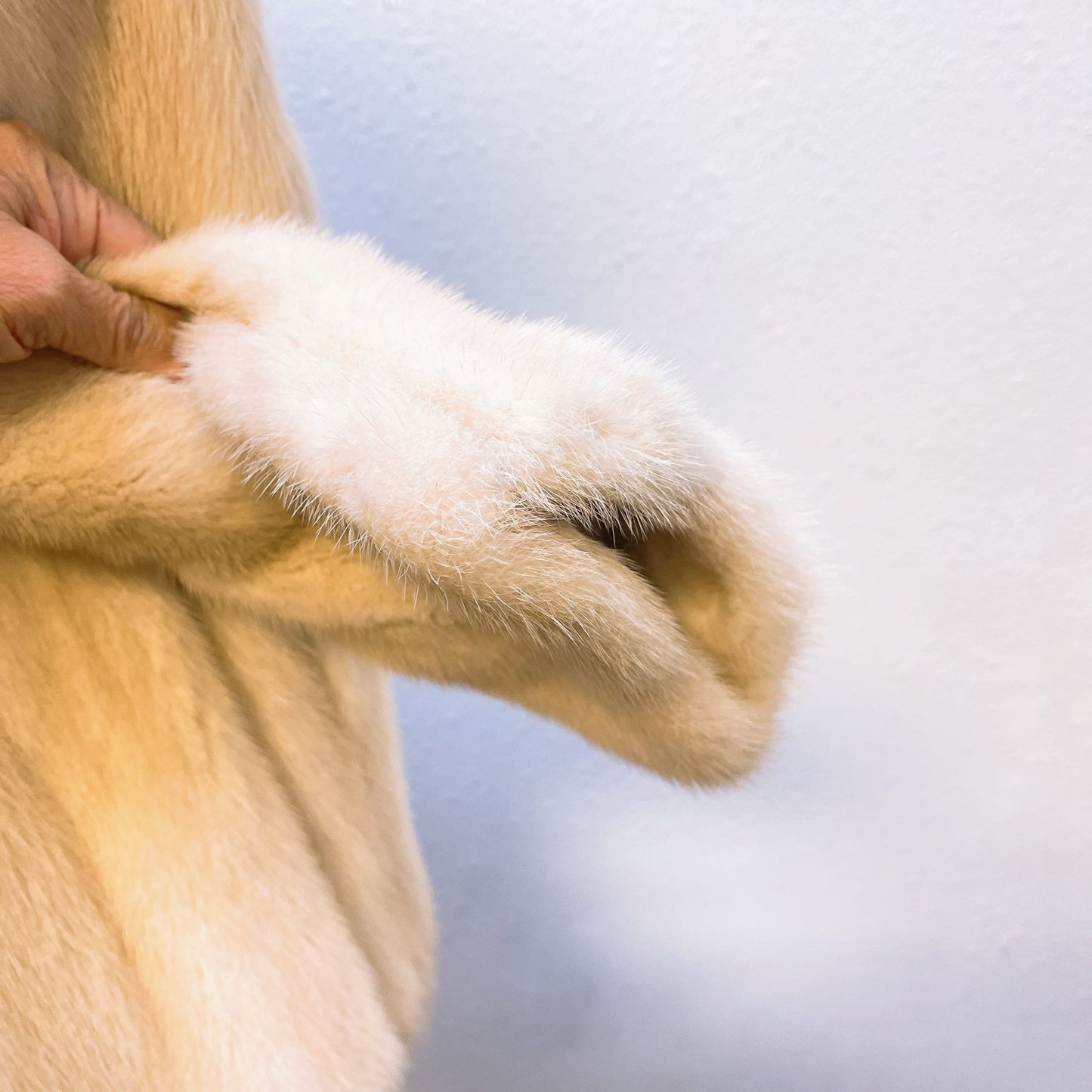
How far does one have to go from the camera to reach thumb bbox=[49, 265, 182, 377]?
279mm

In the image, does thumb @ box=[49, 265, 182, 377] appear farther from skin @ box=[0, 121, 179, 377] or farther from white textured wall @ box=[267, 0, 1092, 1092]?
white textured wall @ box=[267, 0, 1092, 1092]

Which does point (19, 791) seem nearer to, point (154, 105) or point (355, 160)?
point (154, 105)

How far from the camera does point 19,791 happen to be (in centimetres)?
30

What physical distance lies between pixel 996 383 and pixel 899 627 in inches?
7.9

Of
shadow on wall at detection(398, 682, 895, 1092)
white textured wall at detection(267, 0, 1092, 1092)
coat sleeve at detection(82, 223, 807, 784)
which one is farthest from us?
shadow on wall at detection(398, 682, 895, 1092)

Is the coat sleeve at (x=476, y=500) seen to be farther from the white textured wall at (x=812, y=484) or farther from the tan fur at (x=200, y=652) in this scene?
the white textured wall at (x=812, y=484)

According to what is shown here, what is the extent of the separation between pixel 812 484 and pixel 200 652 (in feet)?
1.53

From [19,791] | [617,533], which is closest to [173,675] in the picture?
[19,791]

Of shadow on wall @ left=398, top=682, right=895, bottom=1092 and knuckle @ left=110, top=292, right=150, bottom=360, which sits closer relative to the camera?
knuckle @ left=110, top=292, right=150, bottom=360

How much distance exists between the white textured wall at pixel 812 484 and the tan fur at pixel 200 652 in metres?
0.27

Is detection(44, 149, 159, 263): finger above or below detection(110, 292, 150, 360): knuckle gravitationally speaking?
above

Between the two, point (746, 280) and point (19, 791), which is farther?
point (746, 280)

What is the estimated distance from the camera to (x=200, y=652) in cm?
34

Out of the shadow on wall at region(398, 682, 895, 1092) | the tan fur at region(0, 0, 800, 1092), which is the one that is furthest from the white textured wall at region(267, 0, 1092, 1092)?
the tan fur at region(0, 0, 800, 1092)
